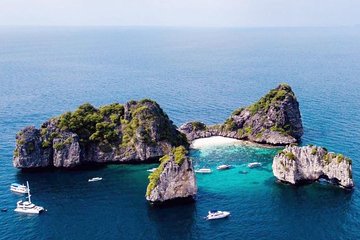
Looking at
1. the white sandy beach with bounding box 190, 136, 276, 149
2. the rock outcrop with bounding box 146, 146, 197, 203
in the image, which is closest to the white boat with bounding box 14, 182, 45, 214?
the rock outcrop with bounding box 146, 146, 197, 203

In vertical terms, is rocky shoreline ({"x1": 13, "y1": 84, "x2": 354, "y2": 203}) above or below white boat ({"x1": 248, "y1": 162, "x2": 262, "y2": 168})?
above

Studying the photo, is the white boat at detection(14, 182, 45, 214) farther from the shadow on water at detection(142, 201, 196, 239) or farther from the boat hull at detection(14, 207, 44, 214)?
the shadow on water at detection(142, 201, 196, 239)

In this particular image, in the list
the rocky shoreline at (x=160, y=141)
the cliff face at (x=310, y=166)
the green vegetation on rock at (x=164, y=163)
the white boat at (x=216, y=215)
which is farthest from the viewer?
the cliff face at (x=310, y=166)

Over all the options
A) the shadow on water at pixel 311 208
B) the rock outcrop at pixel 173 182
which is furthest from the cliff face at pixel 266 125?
the rock outcrop at pixel 173 182

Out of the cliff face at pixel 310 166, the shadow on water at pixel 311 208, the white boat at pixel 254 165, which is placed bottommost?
the shadow on water at pixel 311 208

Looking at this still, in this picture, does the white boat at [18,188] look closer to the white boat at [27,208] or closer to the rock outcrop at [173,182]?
the white boat at [27,208]

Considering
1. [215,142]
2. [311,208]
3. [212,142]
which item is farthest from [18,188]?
[311,208]

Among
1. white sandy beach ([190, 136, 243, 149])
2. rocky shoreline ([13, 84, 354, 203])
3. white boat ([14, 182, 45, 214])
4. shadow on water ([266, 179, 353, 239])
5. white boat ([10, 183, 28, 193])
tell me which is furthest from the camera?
white sandy beach ([190, 136, 243, 149])
